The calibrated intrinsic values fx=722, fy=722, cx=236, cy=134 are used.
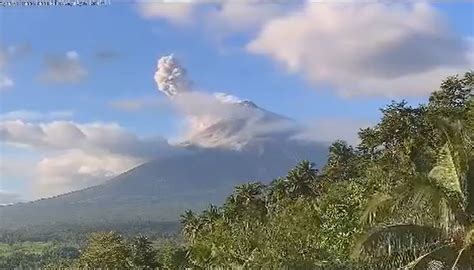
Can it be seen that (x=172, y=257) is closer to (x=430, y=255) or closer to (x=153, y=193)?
(x=430, y=255)

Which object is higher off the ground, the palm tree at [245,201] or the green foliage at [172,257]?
the palm tree at [245,201]

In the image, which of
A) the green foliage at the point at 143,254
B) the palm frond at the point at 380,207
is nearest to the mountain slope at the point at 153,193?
the green foliage at the point at 143,254

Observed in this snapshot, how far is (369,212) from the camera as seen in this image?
11523 mm

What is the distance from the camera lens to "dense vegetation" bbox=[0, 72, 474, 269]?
36.1 ft

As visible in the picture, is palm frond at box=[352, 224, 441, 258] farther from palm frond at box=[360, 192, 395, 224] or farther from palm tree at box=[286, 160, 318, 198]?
palm tree at box=[286, 160, 318, 198]

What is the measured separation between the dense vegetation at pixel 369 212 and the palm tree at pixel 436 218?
0.02 metres

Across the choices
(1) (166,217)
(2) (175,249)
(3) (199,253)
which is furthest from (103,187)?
(3) (199,253)

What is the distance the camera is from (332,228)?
65.7ft

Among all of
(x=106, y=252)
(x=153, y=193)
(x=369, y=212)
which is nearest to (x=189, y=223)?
(x=106, y=252)

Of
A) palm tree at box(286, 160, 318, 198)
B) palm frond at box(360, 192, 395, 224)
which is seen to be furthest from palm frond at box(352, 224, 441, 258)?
palm tree at box(286, 160, 318, 198)

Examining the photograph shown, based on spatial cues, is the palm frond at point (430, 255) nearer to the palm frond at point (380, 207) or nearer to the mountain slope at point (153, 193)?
the palm frond at point (380, 207)

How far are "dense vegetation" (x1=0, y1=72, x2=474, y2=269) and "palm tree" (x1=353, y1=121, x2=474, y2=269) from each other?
0.05ft

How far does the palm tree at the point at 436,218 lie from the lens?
10883 millimetres

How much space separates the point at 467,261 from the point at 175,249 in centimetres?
2888
